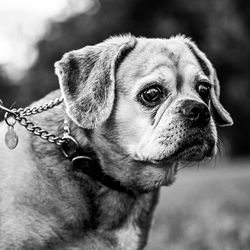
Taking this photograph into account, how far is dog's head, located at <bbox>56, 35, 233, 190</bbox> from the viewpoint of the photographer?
4.46 metres

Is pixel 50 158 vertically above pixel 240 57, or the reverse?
pixel 50 158

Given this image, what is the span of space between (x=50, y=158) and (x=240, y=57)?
83.5 feet

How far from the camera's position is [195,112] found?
442 centimetres

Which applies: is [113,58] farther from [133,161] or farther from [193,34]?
[193,34]

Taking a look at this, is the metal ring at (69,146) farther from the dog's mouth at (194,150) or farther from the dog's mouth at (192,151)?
the dog's mouth at (194,150)

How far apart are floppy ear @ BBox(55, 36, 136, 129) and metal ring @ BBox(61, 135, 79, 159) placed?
18 centimetres

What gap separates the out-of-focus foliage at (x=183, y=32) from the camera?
2820 centimetres

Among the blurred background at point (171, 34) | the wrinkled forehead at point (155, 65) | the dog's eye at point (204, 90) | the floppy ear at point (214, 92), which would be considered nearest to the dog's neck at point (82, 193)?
the wrinkled forehead at point (155, 65)

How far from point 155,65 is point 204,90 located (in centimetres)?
62

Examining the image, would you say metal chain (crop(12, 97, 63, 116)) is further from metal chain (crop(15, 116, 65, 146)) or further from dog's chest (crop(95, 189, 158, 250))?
dog's chest (crop(95, 189, 158, 250))

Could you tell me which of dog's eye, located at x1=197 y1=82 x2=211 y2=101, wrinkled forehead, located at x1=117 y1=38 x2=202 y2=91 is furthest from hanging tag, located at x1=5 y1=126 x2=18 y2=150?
dog's eye, located at x1=197 y1=82 x2=211 y2=101

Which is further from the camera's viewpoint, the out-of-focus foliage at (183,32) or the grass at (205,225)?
the out-of-focus foliage at (183,32)

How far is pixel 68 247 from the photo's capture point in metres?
4.16

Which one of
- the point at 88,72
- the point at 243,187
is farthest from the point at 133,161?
the point at 243,187
